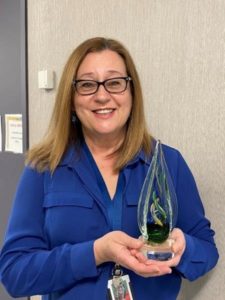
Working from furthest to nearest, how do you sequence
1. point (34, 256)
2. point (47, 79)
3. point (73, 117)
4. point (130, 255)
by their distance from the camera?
point (47, 79) < point (73, 117) < point (34, 256) < point (130, 255)

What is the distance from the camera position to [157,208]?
889mm

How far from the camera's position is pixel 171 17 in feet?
3.97

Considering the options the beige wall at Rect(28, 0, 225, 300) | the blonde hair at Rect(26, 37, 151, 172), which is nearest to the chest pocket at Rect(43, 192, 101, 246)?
the blonde hair at Rect(26, 37, 151, 172)

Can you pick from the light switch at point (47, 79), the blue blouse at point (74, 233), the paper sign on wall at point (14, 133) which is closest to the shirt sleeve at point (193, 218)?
the blue blouse at point (74, 233)

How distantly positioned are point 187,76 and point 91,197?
1.63 ft

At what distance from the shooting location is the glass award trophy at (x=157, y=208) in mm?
877

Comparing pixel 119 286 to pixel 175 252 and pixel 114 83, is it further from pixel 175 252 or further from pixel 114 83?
pixel 114 83

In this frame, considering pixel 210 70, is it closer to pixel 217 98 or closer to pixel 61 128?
pixel 217 98

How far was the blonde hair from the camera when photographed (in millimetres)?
1037

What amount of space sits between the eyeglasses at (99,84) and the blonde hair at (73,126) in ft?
0.09

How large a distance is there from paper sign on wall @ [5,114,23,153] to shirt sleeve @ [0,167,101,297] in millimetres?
1023

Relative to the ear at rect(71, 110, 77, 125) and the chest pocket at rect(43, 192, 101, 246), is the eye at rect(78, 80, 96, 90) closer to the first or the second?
the ear at rect(71, 110, 77, 125)

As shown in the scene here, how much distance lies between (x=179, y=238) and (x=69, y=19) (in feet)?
3.70

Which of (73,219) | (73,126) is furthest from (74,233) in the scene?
(73,126)
